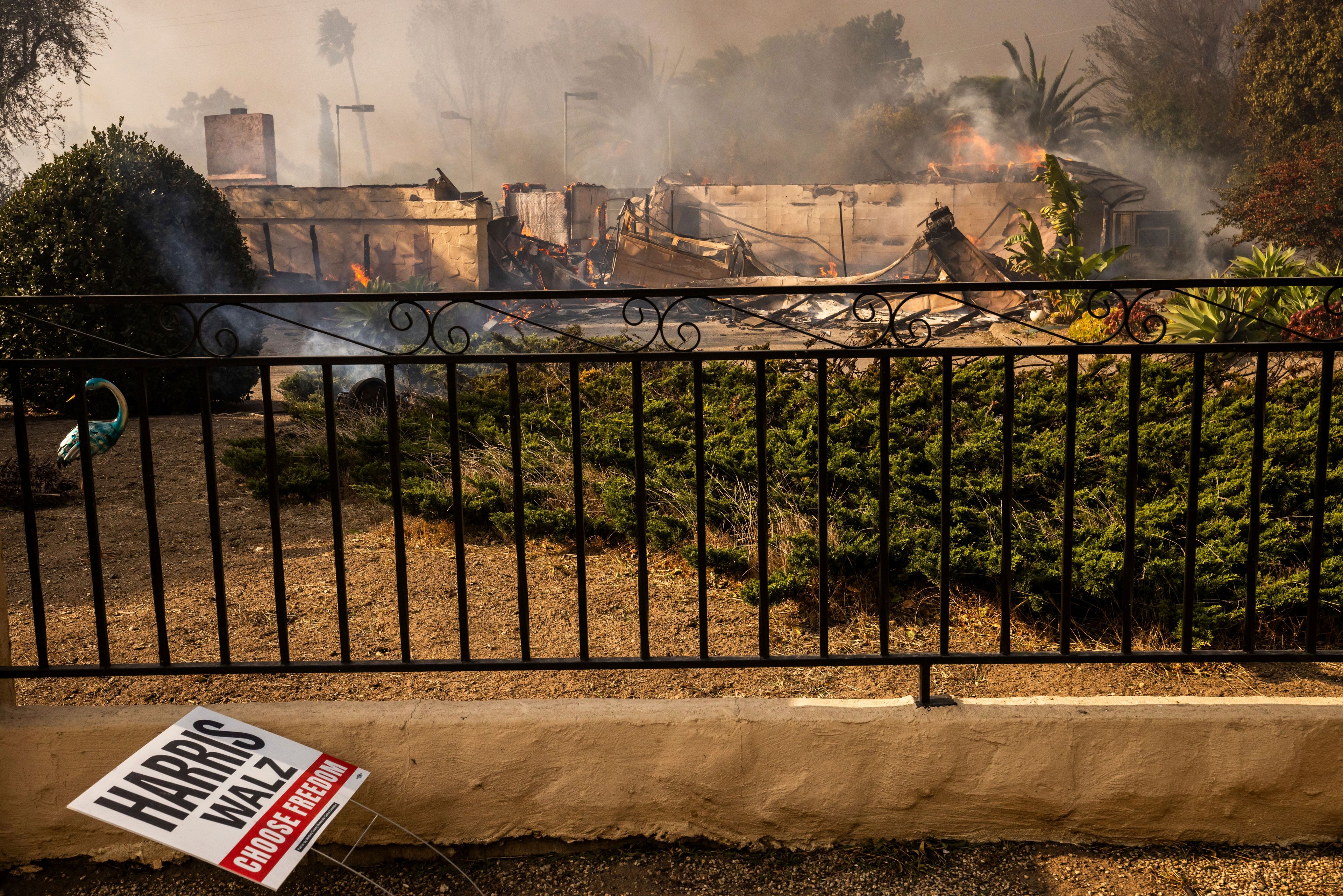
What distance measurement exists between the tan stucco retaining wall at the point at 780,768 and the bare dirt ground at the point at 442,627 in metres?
0.79

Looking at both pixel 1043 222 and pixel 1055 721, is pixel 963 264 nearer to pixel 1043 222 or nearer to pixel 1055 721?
pixel 1043 222

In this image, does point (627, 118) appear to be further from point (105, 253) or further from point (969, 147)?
point (105, 253)

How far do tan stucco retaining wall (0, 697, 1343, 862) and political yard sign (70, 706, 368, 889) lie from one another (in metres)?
0.08

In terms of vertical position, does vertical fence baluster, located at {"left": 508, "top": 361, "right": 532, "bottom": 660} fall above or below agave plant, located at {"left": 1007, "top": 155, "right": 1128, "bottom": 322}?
below

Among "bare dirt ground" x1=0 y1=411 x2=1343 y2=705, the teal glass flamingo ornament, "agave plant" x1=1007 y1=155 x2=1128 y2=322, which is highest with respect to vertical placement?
"agave plant" x1=1007 y1=155 x2=1128 y2=322

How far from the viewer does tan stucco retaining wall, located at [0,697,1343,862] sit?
2.45m

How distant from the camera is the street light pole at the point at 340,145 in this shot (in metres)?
59.8

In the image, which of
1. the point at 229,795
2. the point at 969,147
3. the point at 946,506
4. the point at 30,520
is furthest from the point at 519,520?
the point at 969,147

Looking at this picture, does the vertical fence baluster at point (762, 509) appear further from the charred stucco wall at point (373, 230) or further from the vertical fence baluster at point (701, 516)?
the charred stucco wall at point (373, 230)

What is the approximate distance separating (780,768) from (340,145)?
7926cm

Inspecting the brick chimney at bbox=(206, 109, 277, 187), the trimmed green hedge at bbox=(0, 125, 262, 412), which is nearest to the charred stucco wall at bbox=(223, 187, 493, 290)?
the brick chimney at bbox=(206, 109, 277, 187)

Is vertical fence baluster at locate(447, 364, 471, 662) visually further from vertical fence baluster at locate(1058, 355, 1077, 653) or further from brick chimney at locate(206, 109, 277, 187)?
brick chimney at locate(206, 109, 277, 187)

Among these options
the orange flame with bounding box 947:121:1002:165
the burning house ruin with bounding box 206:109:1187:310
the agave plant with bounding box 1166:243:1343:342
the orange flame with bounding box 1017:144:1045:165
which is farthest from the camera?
the orange flame with bounding box 947:121:1002:165

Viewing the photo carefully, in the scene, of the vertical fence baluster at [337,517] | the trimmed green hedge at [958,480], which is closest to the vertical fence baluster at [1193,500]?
the trimmed green hedge at [958,480]
